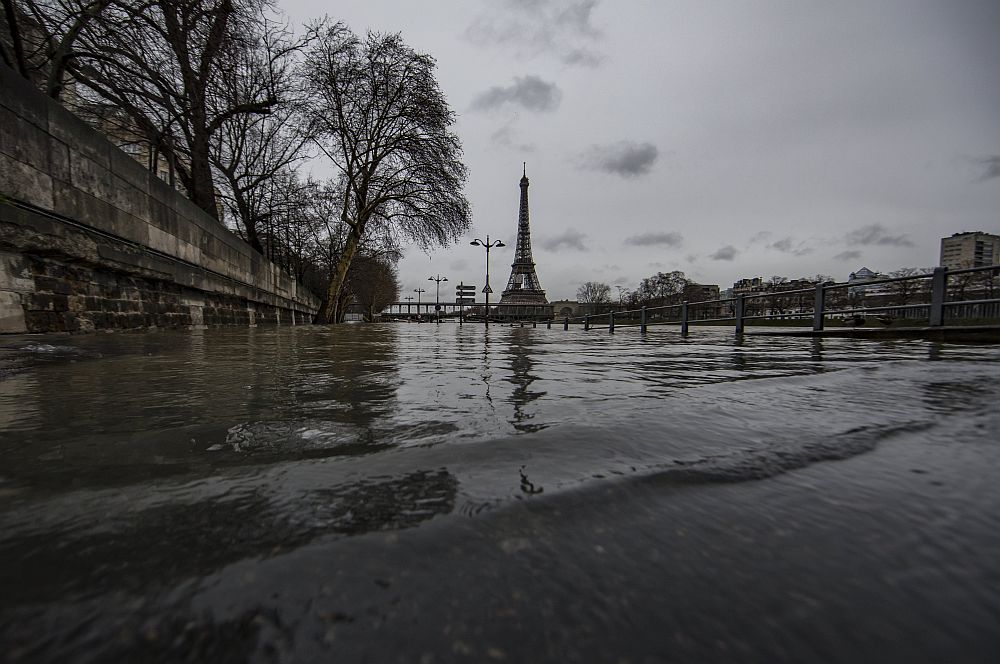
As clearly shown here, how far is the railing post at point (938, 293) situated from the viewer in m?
5.96

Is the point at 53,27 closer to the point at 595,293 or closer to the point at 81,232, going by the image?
the point at 81,232

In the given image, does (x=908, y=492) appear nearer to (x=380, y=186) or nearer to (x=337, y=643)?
(x=337, y=643)

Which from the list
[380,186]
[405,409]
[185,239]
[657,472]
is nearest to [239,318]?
[185,239]

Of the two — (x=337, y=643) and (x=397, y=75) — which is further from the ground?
(x=397, y=75)

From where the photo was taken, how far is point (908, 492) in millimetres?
834

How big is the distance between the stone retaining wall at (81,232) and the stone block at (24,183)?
0.01m

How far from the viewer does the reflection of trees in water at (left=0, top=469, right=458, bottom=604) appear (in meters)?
0.54

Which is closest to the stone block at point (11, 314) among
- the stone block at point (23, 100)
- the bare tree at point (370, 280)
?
the stone block at point (23, 100)

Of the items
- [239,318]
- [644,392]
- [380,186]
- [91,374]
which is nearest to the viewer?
[644,392]

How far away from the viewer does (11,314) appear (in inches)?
179

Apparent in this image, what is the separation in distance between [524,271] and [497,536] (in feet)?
204

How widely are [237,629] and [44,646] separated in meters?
0.17

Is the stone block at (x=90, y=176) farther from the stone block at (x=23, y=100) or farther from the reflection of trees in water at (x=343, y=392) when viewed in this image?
the reflection of trees in water at (x=343, y=392)

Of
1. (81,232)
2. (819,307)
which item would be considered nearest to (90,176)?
(81,232)
